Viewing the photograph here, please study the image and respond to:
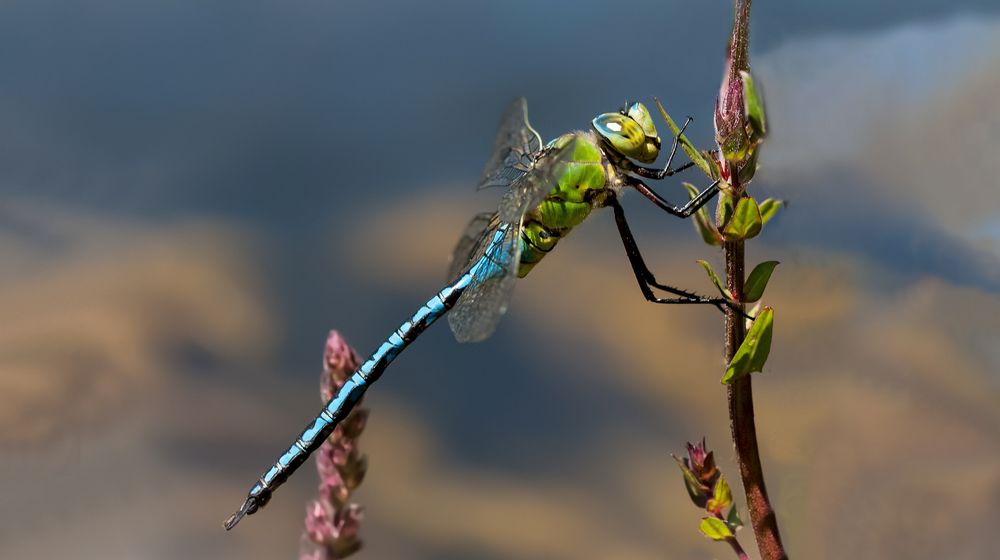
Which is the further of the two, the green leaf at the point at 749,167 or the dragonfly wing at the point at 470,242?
the dragonfly wing at the point at 470,242

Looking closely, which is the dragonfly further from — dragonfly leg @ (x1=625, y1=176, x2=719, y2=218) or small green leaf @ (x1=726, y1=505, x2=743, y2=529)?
small green leaf @ (x1=726, y1=505, x2=743, y2=529)

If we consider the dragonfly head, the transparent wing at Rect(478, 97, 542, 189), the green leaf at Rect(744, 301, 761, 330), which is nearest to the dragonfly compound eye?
the dragonfly head

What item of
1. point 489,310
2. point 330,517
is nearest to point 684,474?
point 489,310

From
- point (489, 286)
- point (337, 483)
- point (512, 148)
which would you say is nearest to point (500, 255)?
point (489, 286)

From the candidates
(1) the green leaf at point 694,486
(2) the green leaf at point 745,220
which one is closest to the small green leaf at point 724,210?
(2) the green leaf at point 745,220

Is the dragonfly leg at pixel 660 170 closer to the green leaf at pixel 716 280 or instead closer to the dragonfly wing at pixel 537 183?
the dragonfly wing at pixel 537 183

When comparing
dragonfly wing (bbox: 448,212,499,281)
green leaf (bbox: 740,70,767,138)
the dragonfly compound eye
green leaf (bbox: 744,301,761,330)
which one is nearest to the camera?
green leaf (bbox: 740,70,767,138)

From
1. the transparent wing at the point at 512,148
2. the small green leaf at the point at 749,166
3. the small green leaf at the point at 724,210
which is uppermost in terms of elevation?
the transparent wing at the point at 512,148
